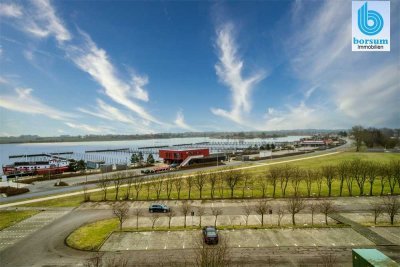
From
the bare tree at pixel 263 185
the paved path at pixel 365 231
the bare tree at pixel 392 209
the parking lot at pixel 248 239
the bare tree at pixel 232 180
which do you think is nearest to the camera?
the parking lot at pixel 248 239

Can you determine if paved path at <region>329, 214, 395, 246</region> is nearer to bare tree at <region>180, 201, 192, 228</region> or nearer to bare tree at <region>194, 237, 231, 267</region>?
bare tree at <region>194, 237, 231, 267</region>

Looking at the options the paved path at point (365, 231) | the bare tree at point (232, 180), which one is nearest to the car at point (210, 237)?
the paved path at point (365, 231)

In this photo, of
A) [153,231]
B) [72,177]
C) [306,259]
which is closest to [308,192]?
[306,259]

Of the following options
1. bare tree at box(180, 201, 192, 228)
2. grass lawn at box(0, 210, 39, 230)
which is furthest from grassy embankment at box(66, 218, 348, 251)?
grass lawn at box(0, 210, 39, 230)

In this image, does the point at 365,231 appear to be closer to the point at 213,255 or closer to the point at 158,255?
the point at 213,255

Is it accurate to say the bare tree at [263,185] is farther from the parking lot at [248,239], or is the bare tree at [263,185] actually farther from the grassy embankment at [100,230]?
the parking lot at [248,239]

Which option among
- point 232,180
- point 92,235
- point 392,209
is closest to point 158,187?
point 232,180

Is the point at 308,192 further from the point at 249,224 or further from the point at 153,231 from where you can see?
the point at 153,231
